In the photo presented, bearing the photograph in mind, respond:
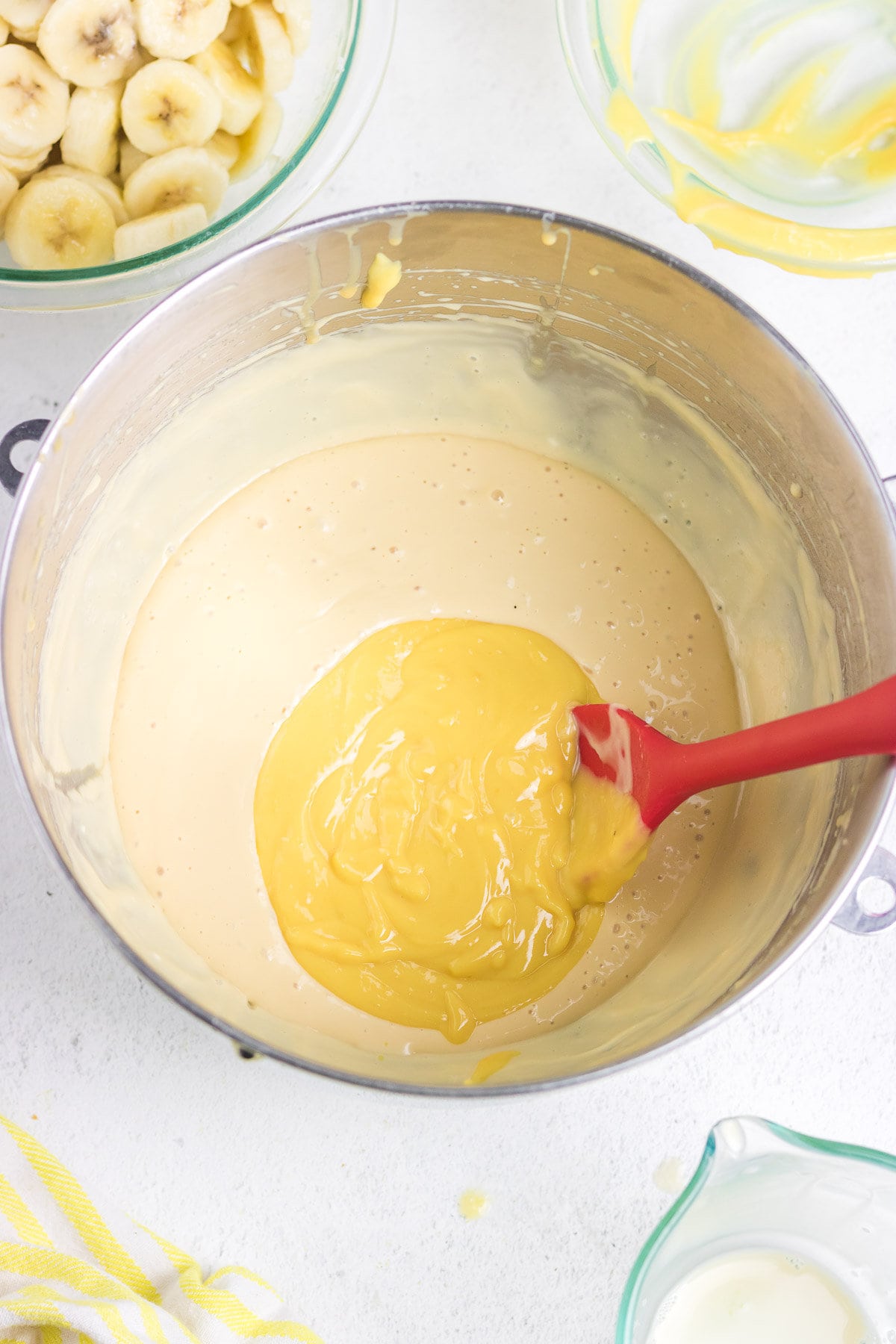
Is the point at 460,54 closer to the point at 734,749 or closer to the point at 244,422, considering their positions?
the point at 244,422

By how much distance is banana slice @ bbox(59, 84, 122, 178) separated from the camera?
40.2 inches

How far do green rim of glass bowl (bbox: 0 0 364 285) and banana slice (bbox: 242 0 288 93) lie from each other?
0.05 m

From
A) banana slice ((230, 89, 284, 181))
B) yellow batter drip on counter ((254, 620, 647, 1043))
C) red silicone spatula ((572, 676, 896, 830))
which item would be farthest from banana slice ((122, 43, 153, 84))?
red silicone spatula ((572, 676, 896, 830))

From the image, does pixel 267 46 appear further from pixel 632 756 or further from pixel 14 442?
pixel 632 756

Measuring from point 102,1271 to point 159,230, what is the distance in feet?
2.96

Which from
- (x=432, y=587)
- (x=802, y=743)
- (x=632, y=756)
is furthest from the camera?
(x=432, y=587)

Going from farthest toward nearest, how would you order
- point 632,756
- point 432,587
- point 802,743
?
1. point 432,587
2. point 632,756
3. point 802,743

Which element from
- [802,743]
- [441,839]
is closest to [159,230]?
[441,839]

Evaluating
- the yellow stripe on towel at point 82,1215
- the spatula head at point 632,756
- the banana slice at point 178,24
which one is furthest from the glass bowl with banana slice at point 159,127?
the yellow stripe on towel at point 82,1215

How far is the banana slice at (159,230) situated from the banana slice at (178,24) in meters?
0.14

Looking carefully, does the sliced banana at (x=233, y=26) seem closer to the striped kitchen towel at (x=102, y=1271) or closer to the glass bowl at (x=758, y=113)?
the glass bowl at (x=758, y=113)

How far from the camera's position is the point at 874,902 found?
99 centimetres

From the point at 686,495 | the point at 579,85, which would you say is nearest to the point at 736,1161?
the point at 686,495

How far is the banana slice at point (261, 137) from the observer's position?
1052 millimetres
